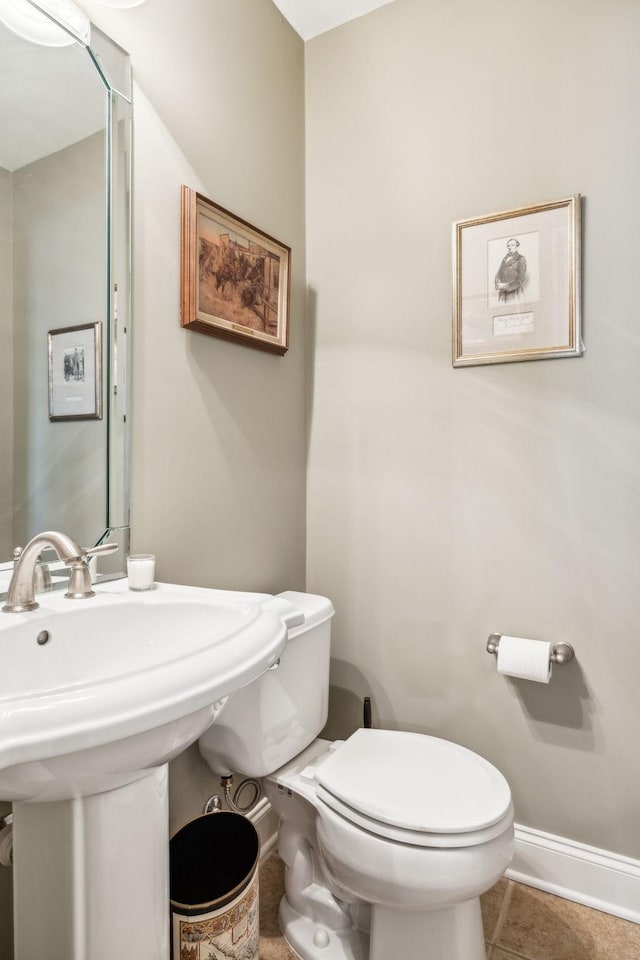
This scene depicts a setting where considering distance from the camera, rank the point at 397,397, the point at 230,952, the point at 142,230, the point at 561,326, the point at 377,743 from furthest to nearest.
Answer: the point at 397,397, the point at 561,326, the point at 377,743, the point at 142,230, the point at 230,952

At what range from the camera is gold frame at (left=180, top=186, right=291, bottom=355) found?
1.28 metres

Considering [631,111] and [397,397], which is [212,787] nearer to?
[397,397]

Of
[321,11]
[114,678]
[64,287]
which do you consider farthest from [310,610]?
[321,11]

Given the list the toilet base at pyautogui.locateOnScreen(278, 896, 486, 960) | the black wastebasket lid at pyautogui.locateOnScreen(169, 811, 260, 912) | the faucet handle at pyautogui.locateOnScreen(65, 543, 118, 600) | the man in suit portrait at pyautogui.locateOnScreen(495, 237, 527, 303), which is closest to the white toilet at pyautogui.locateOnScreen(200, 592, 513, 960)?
the toilet base at pyautogui.locateOnScreen(278, 896, 486, 960)

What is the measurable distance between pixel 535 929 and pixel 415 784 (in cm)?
61

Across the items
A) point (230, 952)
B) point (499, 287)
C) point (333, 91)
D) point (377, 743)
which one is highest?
point (333, 91)

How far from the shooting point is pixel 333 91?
5.77ft

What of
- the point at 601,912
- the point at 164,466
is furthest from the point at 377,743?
the point at 164,466

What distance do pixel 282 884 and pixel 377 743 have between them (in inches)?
22.0

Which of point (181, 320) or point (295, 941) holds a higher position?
point (181, 320)

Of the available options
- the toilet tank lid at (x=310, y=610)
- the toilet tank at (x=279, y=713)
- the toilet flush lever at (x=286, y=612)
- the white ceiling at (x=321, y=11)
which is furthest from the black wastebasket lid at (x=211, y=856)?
the white ceiling at (x=321, y=11)

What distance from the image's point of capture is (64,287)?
1037mm

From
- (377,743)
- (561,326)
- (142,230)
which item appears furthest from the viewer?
(561,326)

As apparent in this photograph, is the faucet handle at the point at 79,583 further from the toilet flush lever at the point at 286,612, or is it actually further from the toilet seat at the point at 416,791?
the toilet seat at the point at 416,791
